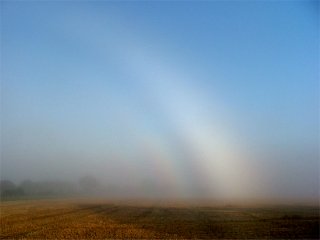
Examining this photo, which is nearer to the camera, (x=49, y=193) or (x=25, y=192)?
(x=25, y=192)

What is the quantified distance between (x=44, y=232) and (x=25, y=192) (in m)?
127

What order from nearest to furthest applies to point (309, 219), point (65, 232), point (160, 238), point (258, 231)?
1. point (160, 238)
2. point (258, 231)
3. point (65, 232)
4. point (309, 219)

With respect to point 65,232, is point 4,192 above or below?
above

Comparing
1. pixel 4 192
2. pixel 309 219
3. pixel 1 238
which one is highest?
pixel 4 192

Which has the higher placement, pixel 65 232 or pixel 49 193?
pixel 49 193

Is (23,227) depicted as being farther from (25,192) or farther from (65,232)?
(25,192)

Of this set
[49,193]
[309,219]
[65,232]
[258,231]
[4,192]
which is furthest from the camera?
[49,193]

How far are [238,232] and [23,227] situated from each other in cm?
2443

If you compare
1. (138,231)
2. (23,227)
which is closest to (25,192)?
(23,227)

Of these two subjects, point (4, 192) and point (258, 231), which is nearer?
point (258, 231)

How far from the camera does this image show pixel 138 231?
40031 millimetres

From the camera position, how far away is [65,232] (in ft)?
132

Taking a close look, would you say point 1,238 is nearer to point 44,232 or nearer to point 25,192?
point 44,232

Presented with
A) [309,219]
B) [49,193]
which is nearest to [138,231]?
[309,219]
